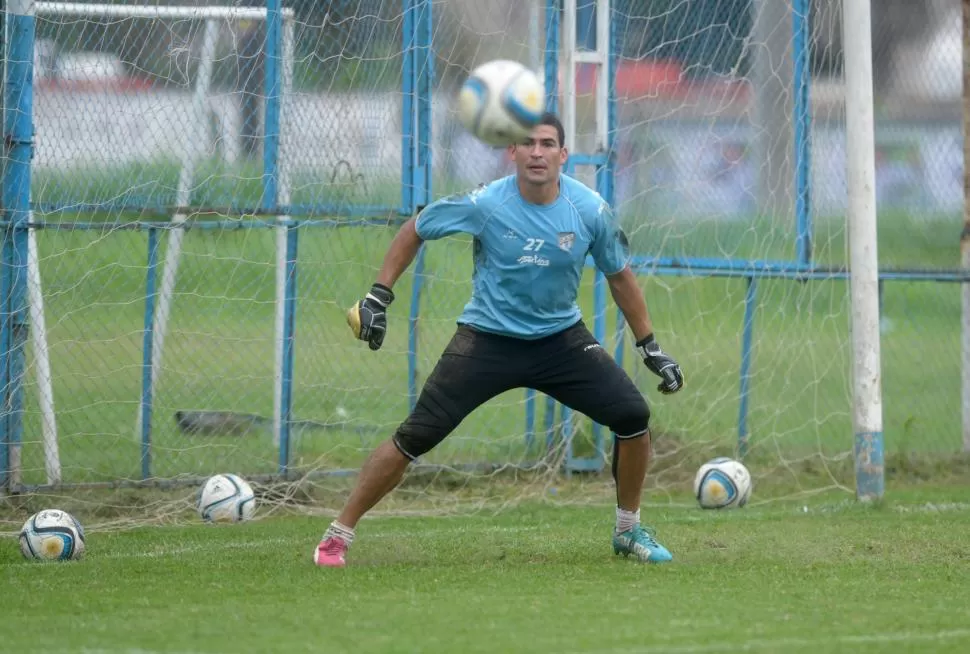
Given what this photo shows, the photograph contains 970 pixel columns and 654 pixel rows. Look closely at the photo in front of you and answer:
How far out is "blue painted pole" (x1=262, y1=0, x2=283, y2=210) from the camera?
9602mm

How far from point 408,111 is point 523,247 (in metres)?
3.07

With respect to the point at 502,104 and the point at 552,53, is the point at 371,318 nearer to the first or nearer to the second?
the point at 502,104

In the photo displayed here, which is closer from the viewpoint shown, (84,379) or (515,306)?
(515,306)

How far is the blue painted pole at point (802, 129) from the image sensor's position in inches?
442

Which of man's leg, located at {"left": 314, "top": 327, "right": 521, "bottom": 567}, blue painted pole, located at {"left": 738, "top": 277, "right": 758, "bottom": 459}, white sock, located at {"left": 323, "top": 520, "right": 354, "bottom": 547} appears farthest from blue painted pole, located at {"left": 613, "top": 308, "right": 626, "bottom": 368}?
white sock, located at {"left": 323, "top": 520, "right": 354, "bottom": 547}

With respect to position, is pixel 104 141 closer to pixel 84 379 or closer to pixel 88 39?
pixel 88 39

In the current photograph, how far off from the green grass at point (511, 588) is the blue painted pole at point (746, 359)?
6.15ft

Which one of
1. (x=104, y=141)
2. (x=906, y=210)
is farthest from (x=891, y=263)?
(x=104, y=141)

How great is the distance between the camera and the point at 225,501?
8758 millimetres

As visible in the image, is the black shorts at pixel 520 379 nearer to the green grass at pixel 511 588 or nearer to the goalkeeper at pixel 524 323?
the goalkeeper at pixel 524 323

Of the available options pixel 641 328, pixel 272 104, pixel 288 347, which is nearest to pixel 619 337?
pixel 288 347

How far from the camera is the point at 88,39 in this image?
902cm

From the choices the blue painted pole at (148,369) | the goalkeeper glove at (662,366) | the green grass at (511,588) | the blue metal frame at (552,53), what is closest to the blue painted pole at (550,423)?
the blue metal frame at (552,53)

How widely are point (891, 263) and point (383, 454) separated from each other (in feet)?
20.0
